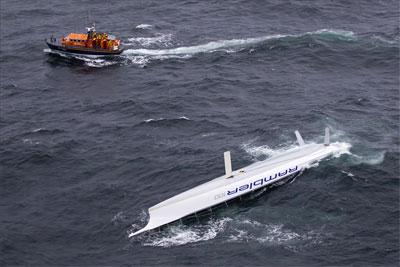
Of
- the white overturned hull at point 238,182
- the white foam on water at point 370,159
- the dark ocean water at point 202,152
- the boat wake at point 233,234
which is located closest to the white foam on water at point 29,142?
the dark ocean water at point 202,152

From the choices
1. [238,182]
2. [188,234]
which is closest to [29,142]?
[188,234]

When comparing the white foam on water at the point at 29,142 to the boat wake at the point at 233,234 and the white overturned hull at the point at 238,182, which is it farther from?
the boat wake at the point at 233,234

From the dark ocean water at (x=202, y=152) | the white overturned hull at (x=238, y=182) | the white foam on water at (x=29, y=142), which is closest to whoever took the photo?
the dark ocean water at (x=202, y=152)

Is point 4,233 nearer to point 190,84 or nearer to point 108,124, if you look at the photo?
point 108,124

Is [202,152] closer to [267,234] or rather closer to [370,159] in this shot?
[267,234]

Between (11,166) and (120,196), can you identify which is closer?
(120,196)

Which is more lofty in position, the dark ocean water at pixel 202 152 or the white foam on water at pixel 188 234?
the dark ocean water at pixel 202 152

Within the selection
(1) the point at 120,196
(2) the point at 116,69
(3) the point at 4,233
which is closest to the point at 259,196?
(1) the point at 120,196
